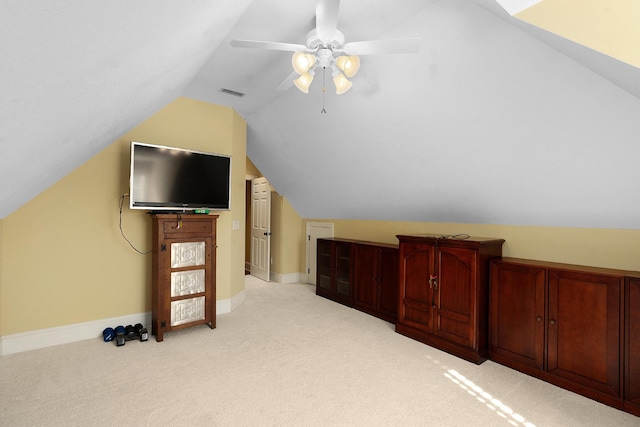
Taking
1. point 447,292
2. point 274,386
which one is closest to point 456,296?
point 447,292

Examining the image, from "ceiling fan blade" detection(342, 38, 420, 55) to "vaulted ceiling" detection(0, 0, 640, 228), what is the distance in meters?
0.38

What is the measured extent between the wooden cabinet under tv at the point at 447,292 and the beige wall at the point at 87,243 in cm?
310

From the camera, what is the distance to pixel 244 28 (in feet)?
8.55

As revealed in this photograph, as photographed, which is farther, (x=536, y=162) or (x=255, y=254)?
(x=255, y=254)

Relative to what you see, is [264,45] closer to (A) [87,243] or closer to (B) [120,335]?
(A) [87,243]

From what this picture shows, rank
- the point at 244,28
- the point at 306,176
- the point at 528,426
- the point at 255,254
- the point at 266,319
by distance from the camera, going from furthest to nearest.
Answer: the point at 255,254, the point at 306,176, the point at 266,319, the point at 244,28, the point at 528,426

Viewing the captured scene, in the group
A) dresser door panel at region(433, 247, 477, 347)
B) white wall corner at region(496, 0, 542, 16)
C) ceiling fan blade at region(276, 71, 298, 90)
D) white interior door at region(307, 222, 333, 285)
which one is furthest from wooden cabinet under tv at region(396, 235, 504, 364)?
white interior door at region(307, 222, 333, 285)

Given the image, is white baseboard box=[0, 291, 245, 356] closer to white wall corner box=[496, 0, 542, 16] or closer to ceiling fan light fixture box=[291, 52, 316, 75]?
ceiling fan light fixture box=[291, 52, 316, 75]

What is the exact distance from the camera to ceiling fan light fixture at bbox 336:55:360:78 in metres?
2.30

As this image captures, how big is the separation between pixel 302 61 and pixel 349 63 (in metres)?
0.35

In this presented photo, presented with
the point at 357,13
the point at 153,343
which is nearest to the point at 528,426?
the point at 357,13

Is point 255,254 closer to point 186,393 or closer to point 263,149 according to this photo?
point 263,149

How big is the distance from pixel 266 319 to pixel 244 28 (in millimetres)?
3304

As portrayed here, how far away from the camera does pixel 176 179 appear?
362 centimetres
